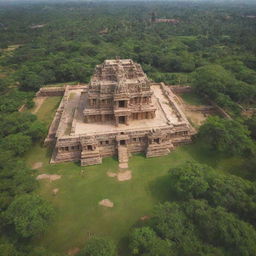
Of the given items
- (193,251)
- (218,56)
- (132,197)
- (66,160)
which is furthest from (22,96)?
(218,56)

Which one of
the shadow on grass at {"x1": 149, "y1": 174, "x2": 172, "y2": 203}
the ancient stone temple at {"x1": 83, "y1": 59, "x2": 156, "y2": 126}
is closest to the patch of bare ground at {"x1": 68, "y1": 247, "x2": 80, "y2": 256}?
the shadow on grass at {"x1": 149, "y1": 174, "x2": 172, "y2": 203}

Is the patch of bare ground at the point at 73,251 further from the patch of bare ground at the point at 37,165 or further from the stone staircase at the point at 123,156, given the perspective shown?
the patch of bare ground at the point at 37,165

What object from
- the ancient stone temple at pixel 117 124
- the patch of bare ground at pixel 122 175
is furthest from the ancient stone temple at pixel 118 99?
the patch of bare ground at pixel 122 175

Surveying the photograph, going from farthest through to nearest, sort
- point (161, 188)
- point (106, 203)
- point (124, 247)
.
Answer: point (161, 188)
point (106, 203)
point (124, 247)

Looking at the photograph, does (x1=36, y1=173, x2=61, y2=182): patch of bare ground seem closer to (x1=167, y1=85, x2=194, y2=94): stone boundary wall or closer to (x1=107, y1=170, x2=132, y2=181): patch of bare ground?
(x1=107, y1=170, x2=132, y2=181): patch of bare ground

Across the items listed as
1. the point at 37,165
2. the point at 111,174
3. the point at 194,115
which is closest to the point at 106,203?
the point at 111,174

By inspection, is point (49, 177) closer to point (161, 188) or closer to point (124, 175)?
point (124, 175)
